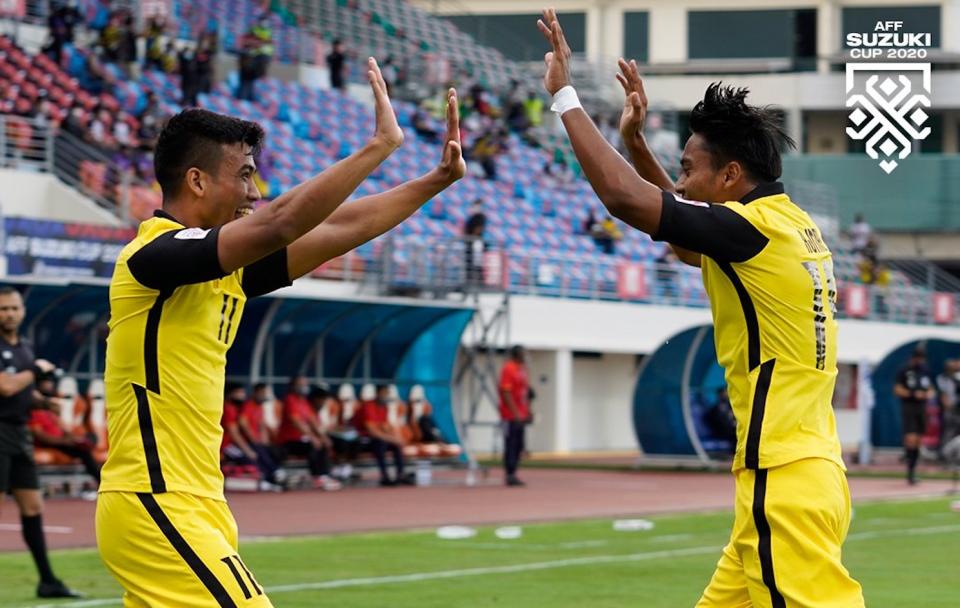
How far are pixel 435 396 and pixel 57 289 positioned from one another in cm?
788

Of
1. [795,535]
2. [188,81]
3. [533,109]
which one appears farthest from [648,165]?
[533,109]

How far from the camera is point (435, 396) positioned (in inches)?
1080

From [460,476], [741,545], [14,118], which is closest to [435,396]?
[460,476]

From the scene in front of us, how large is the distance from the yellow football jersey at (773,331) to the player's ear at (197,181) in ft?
5.01

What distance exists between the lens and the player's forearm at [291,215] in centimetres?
507

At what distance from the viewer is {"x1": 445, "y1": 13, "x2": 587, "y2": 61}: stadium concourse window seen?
5381cm

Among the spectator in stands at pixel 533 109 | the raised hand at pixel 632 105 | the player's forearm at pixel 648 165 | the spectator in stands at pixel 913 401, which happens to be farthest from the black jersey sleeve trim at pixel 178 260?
the spectator in stands at pixel 533 109

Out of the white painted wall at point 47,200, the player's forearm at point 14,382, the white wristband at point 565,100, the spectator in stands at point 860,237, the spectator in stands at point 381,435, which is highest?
the spectator in stands at point 860,237

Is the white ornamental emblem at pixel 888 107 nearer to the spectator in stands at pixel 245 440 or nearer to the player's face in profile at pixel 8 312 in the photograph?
the spectator in stands at pixel 245 440

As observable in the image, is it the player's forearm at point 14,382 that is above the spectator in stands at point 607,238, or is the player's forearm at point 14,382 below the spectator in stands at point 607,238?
below

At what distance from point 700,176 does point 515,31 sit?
50.7 m

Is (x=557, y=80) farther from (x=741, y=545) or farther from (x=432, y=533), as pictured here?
(x=432, y=533)

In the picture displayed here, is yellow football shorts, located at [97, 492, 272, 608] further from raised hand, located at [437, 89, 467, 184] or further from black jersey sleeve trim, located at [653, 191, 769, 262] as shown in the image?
black jersey sleeve trim, located at [653, 191, 769, 262]

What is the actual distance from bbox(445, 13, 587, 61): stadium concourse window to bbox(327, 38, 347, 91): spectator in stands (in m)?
12.6
